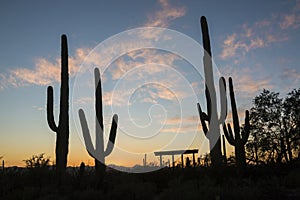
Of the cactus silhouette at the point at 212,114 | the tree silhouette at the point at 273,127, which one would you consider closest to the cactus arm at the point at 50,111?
the cactus silhouette at the point at 212,114

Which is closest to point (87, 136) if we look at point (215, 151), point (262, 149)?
point (215, 151)

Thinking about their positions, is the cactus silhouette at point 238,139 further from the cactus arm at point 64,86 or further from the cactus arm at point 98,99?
the cactus arm at point 64,86

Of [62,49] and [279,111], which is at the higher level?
[62,49]

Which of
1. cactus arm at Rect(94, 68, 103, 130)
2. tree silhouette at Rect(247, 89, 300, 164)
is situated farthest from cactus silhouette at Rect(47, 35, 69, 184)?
tree silhouette at Rect(247, 89, 300, 164)

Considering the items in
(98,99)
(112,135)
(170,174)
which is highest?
(98,99)

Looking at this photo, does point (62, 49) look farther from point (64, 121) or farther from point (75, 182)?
point (75, 182)

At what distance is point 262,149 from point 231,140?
29.6 feet

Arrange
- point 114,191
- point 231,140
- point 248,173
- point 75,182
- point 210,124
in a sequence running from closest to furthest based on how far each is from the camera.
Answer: point 114,191 < point 75,182 < point 248,173 < point 231,140 < point 210,124

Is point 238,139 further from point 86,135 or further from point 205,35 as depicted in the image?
point 86,135

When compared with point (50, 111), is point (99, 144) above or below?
below

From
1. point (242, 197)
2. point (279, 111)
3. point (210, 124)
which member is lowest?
point (242, 197)

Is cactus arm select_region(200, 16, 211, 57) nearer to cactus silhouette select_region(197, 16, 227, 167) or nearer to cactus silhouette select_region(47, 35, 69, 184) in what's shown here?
cactus silhouette select_region(197, 16, 227, 167)

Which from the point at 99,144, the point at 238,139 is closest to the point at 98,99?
the point at 99,144

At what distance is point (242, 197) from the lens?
822 cm
